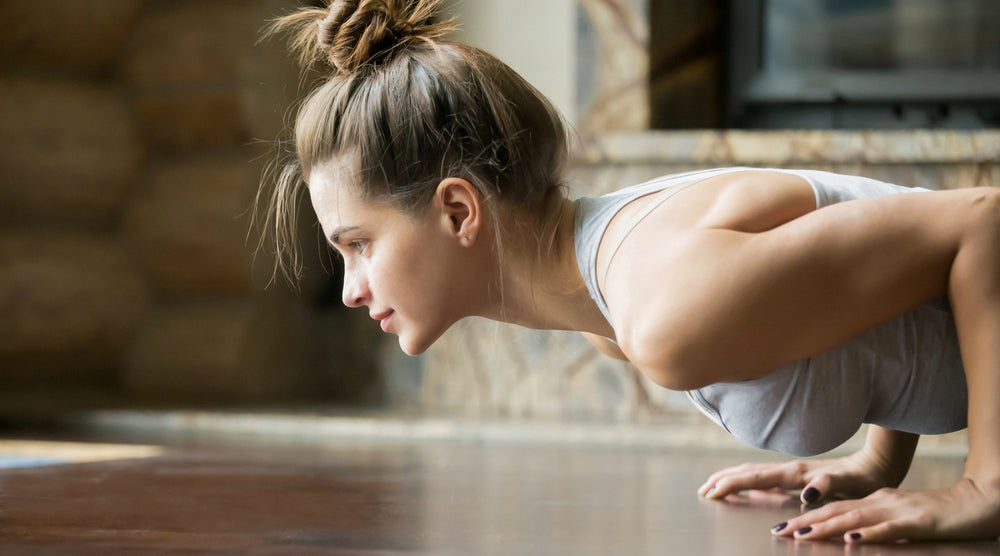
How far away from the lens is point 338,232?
0.87 m

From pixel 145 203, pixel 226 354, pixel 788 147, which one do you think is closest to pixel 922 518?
pixel 788 147

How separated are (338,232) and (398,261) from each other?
0.06m

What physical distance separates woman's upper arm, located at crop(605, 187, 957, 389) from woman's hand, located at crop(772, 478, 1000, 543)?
0.38ft

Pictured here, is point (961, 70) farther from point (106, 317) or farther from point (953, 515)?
point (106, 317)

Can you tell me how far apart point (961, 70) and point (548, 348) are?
786 mm

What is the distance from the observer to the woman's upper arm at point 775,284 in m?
0.72

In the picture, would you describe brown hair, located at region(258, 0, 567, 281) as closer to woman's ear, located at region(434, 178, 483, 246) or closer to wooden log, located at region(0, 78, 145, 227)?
woman's ear, located at region(434, 178, 483, 246)

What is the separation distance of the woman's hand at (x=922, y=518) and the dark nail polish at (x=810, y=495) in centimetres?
17

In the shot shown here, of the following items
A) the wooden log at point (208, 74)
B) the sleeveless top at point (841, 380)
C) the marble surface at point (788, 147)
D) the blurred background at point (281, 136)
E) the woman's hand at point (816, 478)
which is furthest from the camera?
the wooden log at point (208, 74)

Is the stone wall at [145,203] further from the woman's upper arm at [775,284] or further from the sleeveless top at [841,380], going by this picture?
the woman's upper arm at [775,284]

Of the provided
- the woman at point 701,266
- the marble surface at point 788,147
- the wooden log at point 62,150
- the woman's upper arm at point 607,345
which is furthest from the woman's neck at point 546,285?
the wooden log at point 62,150

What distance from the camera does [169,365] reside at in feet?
6.39

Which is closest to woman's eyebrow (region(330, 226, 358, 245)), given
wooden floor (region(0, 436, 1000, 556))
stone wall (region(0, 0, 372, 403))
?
wooden floor (region(0, 436, 1000, 556))

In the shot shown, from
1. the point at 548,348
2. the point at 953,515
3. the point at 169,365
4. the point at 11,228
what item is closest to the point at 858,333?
the point at 953,515
